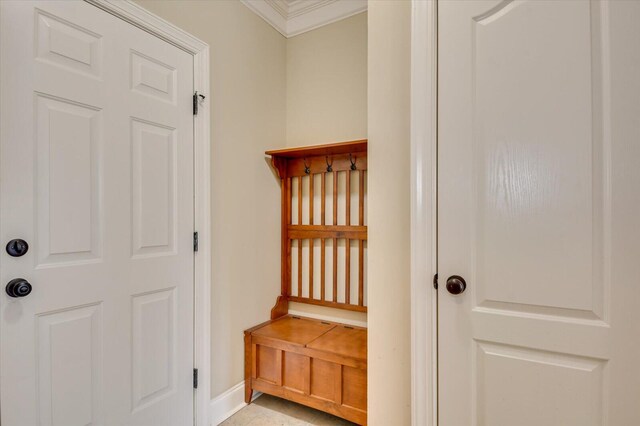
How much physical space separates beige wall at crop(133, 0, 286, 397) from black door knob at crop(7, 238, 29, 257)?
2.84 feet

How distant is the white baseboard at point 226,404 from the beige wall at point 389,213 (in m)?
1.01

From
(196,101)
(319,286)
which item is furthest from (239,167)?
(319,286)

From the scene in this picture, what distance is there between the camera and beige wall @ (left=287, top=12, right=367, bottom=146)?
88.9 inches

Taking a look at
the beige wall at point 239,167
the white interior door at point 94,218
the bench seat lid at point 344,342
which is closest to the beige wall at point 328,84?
the beige wall at point 239,167

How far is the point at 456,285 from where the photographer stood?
111 cm

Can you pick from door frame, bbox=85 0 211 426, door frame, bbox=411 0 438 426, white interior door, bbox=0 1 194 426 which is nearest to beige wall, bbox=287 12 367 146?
door frame, bbox=85 0 211 426

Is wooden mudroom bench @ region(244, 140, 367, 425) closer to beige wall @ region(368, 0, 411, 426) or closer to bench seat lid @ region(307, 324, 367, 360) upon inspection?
bench seat lid @ region(307, 324, 367, 360)

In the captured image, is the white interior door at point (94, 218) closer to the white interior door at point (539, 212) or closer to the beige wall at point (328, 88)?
the beige wall at point (328, 88)

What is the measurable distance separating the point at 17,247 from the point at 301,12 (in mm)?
2303

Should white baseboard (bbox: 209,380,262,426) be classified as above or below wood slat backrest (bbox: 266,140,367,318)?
below

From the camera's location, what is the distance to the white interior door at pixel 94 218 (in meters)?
1.14

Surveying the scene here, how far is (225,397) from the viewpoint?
192cm

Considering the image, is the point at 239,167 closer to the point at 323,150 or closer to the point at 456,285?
the point at 323,150

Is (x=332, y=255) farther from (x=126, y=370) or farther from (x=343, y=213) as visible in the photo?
(x=126, y=370)
